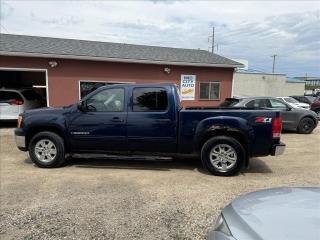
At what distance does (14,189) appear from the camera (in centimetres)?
548

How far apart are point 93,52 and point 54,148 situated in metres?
8.86

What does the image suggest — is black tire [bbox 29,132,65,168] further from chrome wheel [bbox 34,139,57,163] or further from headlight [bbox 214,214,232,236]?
headlight [bbox 214,214,232,236]

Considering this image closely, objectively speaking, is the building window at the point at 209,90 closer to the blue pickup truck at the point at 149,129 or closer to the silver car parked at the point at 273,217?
the blue pickup truck at the point at 149,129

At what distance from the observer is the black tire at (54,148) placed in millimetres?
6852

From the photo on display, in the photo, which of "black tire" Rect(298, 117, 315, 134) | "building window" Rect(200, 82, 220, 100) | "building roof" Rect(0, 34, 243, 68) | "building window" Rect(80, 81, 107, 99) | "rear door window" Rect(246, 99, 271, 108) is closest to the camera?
"rear door window" Rect(246, 99, 271, 108)

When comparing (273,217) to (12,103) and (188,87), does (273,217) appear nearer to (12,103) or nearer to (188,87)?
(12,103)

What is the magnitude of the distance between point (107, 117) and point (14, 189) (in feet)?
7.32

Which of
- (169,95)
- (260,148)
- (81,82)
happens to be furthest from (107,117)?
(81,82)

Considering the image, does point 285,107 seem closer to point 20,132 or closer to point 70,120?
point 70,120

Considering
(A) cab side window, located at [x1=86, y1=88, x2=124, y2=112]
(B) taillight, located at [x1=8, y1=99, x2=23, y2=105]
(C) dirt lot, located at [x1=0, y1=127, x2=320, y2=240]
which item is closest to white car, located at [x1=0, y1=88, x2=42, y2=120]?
(B) taillight, located at [x1=8, y1=99, x2=23, y2=105]

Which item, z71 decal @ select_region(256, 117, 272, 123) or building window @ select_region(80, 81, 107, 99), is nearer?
z71 decal @ select_region(256, 117, 272, 123)

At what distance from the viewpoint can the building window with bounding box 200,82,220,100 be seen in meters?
16.5

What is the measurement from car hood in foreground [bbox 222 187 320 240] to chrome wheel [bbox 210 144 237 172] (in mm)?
3180

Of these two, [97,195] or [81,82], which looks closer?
[97,195]
